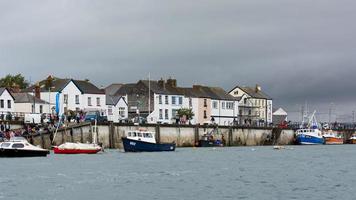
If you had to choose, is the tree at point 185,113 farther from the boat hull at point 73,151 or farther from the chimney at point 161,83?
the boat hull at point 73,151

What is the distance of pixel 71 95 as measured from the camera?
436ft

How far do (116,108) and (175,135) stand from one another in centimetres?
1826

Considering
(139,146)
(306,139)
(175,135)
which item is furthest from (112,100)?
(139,146)

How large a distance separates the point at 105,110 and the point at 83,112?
41.9 ft

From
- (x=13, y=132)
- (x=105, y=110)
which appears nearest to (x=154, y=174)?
(x=13, y=132)

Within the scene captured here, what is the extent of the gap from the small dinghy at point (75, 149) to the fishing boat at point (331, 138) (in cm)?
7732

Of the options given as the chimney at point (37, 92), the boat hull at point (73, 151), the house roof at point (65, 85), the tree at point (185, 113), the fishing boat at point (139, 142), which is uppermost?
the house roof at point (65, 85)

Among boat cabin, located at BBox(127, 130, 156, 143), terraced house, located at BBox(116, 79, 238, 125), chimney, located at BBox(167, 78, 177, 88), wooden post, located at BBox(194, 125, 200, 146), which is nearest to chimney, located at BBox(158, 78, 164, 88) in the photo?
terraced house, located at BBox(116, 79, 238, 125)

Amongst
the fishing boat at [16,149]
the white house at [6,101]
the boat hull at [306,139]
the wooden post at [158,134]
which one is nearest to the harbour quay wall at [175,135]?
the wooden post at [158,134]

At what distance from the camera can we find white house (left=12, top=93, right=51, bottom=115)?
125 meters

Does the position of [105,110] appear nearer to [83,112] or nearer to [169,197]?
[83,112]

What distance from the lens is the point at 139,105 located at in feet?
502

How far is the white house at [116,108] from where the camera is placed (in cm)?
13862

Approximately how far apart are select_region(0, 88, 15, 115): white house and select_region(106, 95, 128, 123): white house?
19478 mm
